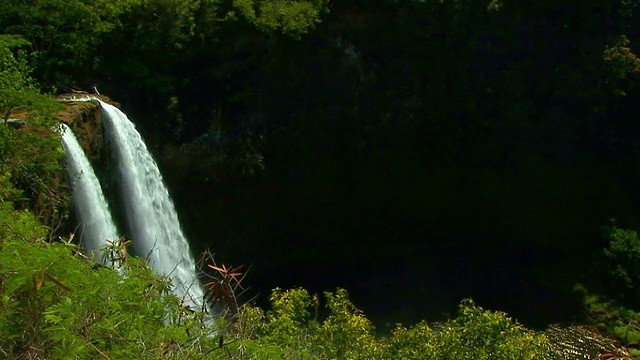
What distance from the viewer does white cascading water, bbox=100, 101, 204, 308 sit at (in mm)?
13406

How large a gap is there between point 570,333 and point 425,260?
443 centimetres

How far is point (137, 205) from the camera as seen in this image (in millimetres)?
13586

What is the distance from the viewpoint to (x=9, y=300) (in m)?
5.16

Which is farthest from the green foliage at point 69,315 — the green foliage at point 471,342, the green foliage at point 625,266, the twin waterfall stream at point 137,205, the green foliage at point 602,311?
the green foliage at point 625,266

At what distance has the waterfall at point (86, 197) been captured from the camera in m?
11.6

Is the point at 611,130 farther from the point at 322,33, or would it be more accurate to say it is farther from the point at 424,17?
the point at 322,33

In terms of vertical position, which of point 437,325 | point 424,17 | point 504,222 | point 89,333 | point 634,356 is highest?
point 424,17

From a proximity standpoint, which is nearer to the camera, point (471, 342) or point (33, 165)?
point (471, 342)

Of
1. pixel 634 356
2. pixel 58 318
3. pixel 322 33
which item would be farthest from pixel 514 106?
pixel 58 318

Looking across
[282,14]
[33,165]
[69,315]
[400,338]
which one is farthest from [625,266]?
[69,315]

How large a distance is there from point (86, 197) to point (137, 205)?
1884 millimetres

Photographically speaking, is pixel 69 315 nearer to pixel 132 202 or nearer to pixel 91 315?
pixel 91 315

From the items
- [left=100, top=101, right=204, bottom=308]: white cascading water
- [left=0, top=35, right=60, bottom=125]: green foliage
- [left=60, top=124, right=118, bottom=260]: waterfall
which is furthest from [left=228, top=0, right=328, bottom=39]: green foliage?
[left=0, top=35, right=60, bottom=125]: green foliage

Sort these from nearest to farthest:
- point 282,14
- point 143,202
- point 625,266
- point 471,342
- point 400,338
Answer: point 471,342 < point 400,338 < point 143,202 < point 282,14 < point 625,266
